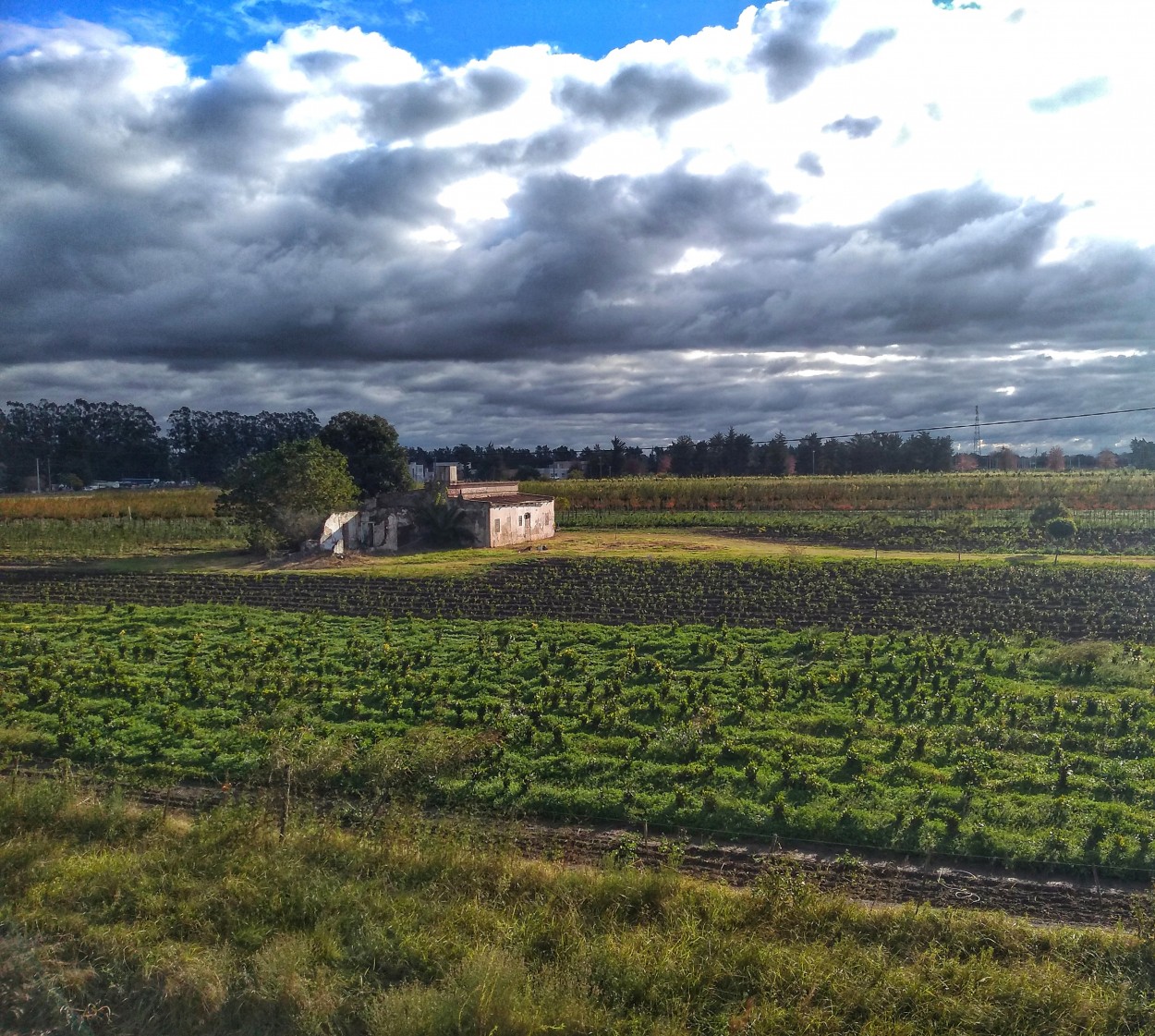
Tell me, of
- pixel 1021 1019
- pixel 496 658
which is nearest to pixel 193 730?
pixel 496 658

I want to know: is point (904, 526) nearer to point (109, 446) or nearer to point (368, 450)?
point (368, 450)

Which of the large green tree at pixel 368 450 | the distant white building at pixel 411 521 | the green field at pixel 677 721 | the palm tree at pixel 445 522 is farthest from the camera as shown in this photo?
the large green tree at pixel 368 450

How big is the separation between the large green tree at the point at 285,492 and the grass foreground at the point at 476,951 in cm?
2677

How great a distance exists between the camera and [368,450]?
155 ft

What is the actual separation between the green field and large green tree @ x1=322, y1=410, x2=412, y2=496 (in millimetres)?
29472

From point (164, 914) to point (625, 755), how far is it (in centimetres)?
559

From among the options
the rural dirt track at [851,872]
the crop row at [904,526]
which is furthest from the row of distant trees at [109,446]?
the rural dirt track at [851,872]

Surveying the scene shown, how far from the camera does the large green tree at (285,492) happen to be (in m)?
33.2

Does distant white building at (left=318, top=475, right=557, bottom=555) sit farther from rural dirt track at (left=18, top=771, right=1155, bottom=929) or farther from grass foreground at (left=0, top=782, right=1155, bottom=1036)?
grass foreground at (left=0, top=782, right=1155, bottom=1036)

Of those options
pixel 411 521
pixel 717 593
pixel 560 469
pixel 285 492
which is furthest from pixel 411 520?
pixel 560 469

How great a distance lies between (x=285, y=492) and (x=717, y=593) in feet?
61.9

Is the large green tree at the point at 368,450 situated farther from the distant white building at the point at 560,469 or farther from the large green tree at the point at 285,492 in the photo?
the distant white building at the point at 560,469

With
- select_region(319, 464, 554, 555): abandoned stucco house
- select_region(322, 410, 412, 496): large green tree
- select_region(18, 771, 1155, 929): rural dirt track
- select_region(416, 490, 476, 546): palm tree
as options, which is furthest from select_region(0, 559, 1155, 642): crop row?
select_region(322, 410, 412, 496): large green tree

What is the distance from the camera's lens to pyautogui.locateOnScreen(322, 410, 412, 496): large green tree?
47.2m
